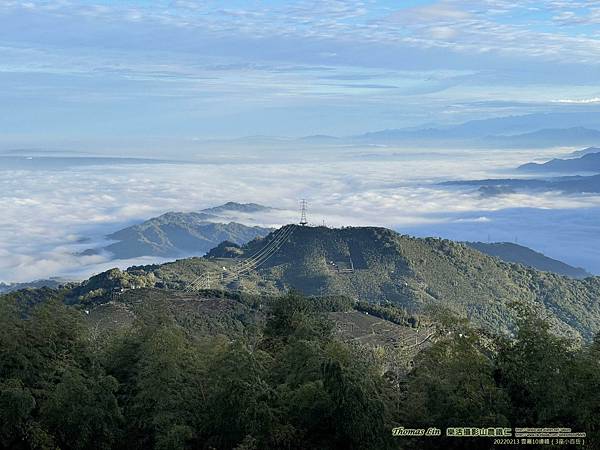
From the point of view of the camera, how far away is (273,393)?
2084 cm

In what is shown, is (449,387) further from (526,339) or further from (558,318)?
(558,318)

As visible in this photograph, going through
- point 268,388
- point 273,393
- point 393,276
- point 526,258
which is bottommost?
point 526,258

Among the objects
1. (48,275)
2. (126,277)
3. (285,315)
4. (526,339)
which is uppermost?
(526,339)

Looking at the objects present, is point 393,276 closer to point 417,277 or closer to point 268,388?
point 417,277

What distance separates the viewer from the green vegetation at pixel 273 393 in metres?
19.9

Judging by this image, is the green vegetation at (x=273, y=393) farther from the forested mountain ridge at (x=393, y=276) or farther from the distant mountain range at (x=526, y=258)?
→ the distant mountain range at (x=526, y=258)

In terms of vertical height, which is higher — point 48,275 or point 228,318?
point 228,318

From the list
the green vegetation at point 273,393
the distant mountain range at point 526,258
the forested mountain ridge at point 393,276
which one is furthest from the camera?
the distant mountain range at point 526,258

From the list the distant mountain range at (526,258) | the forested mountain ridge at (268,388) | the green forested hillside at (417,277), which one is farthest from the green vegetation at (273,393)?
the distant mountain range at (526,258)

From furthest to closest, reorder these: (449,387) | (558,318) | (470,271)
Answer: (470,271)
(558,318)
(449,387)

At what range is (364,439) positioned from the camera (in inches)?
782

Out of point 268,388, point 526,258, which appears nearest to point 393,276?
point 526,258

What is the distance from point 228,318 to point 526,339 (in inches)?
1944

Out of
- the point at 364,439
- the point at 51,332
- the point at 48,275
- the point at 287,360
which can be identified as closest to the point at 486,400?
the point at 364,439
